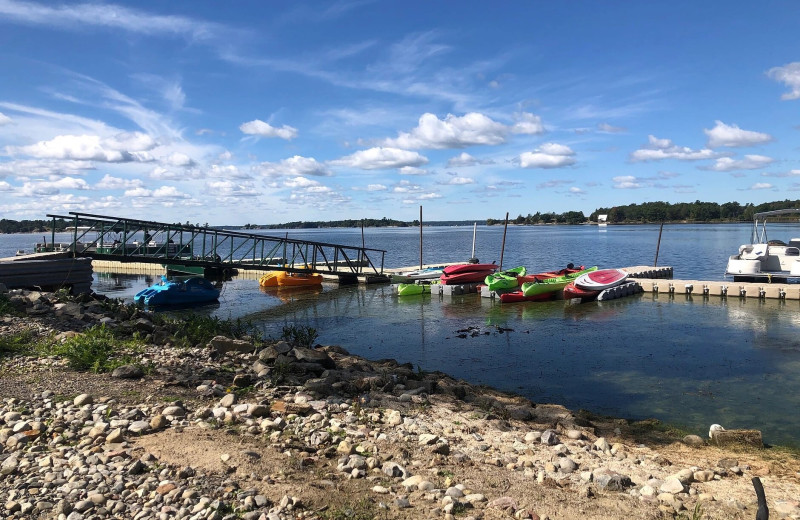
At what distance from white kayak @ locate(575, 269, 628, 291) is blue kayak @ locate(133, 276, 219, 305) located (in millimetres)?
20737

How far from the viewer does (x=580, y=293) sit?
29.5m

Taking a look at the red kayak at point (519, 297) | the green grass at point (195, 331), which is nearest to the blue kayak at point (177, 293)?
the green grass at point (195, 331)

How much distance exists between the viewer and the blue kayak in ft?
93.8

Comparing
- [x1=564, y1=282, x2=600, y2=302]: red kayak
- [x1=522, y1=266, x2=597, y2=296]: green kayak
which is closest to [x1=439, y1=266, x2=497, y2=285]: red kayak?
[x1=522, y1=266, x2=597, y2=296]: green kayak

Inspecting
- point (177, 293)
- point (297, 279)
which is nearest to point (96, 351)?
point (177, 293)

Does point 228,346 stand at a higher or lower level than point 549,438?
higher

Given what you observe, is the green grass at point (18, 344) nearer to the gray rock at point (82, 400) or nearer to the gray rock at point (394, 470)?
the gray rock at point (82, 400)

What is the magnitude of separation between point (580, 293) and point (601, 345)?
11607 millimetres

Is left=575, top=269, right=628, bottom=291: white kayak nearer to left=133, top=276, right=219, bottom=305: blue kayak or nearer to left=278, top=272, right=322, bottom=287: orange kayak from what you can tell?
left=278, top=272, right=322, bottom=287: orange kayak

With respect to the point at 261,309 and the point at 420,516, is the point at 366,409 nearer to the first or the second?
the point at 420,516

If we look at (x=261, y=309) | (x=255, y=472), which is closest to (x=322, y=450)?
(x=255, y=472)

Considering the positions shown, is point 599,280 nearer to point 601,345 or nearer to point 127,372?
point 601,345

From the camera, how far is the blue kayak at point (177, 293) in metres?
28.6

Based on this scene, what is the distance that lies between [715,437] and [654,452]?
1.57 meters
